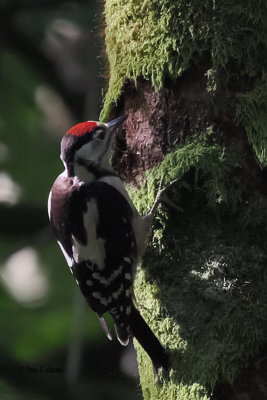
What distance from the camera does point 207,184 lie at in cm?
269

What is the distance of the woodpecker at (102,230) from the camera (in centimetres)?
280

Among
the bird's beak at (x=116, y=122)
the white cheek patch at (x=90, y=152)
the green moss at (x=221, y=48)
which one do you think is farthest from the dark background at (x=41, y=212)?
the green moss at (x=221, y=48)

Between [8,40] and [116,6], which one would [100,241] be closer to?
[116,6]

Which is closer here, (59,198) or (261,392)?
(261,392)

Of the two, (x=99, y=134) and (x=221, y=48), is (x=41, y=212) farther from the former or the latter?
(x=221, y=48)

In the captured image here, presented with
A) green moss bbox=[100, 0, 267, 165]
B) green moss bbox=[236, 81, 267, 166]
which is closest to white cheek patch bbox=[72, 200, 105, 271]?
green moss bbox=[100, 0, 267, 165]

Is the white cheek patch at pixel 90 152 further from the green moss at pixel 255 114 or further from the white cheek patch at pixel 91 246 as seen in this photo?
the green moss at pixel 255 114

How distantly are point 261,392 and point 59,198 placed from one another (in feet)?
3.24

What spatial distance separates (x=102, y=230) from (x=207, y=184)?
433mm

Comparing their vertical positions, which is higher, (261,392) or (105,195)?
(105,195)

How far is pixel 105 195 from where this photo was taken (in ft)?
9.50

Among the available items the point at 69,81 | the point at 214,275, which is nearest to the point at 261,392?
the point at 214,275

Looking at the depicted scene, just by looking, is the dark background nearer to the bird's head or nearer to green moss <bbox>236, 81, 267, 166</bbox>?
the bird's head

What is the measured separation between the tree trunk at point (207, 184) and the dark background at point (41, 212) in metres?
1.43
